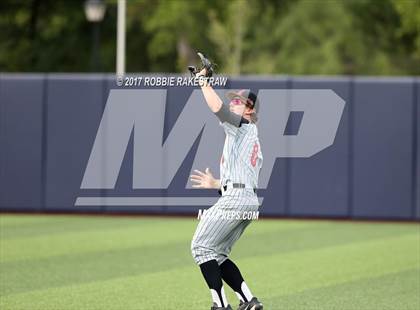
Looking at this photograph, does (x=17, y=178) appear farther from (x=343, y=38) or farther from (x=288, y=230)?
(x=343, y=38)

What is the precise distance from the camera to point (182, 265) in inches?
501

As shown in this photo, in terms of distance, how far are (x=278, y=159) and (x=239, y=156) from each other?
10078mm

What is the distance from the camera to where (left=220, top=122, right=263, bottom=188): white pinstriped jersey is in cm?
859

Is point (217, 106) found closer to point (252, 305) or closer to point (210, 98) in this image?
point (210, 98)

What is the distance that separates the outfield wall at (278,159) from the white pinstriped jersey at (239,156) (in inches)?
377

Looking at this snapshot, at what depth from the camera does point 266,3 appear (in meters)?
39.2

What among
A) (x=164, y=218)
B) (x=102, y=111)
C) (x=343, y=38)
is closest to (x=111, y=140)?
(x=102, y=111)

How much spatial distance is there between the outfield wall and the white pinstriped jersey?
957cm

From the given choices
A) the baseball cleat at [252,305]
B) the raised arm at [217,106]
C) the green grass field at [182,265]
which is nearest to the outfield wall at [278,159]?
the green grass field at [182,265]

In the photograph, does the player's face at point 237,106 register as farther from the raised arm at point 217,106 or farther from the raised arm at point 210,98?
the raised arm at point 210,98

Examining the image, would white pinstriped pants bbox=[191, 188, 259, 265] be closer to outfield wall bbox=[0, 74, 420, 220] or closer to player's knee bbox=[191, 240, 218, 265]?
player's knee bbox=[191, 240, 218, 265]

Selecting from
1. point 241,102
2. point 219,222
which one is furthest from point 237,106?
point 219,222

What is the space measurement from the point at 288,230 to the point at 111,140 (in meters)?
3.64

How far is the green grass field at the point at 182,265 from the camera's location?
33.6 feet
